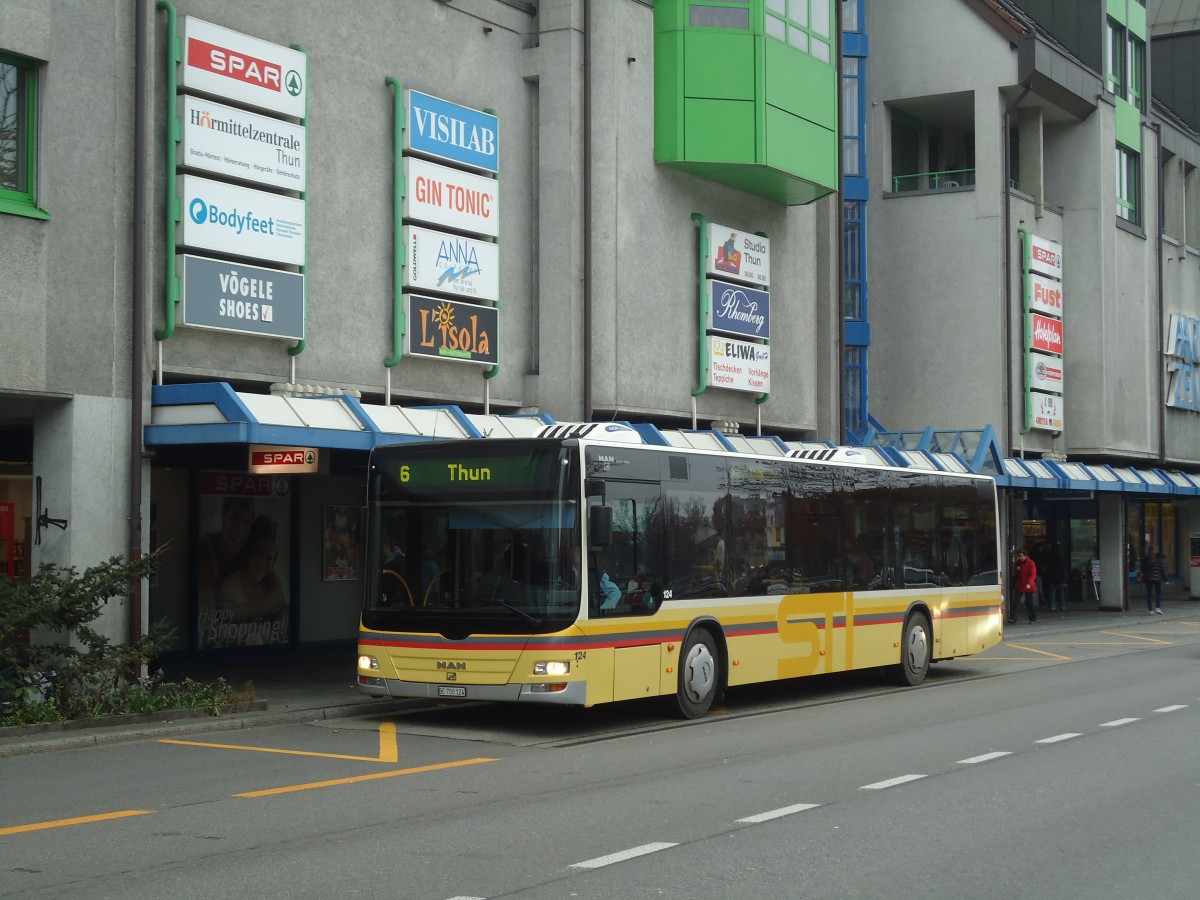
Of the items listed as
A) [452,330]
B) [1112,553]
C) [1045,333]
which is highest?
[1045,333]

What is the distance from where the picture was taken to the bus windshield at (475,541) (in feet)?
45.9

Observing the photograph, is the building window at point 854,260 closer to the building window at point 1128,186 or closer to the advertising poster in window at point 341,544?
the building window at point 1128,186

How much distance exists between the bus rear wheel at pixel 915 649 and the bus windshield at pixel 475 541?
7.60m

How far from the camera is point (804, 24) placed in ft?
88.2

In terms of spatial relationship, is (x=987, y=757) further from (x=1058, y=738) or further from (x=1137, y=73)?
(x=1137, y=73)

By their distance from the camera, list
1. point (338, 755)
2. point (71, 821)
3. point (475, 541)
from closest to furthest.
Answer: point (71, 821) → point (338, 755) → point (475, 541)

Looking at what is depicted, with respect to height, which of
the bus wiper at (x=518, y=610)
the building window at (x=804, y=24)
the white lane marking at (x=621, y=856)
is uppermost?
the building window at (x=804, y=24)

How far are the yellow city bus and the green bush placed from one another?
7.38ft

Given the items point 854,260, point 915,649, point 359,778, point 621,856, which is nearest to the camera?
point 621,856

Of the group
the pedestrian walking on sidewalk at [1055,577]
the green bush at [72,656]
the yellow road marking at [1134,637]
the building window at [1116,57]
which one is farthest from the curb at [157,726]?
the building window at [1116,57]

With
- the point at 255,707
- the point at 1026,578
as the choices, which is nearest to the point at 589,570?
the point at 255,707

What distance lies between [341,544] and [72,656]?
9.29 metres

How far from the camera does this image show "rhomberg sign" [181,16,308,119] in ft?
57.7

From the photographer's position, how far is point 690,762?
12.4 m
